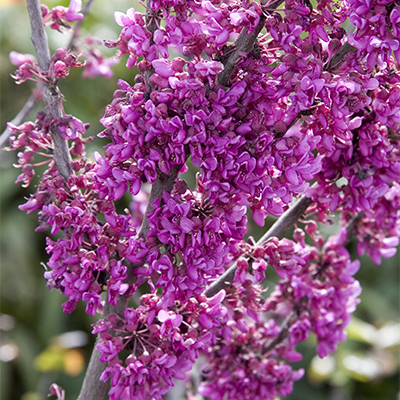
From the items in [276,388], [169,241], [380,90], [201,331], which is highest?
[380,90]

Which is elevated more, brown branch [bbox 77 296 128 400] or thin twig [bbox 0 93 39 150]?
thin twig [bbox 0 93 39 150]

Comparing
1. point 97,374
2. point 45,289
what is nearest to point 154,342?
point 97,374

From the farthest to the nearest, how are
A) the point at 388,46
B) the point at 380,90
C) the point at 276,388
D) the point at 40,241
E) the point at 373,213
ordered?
the point at 40,241 < the point at 276,388 < the point at 373,213 < the point at 380,90 < the point at 388,46

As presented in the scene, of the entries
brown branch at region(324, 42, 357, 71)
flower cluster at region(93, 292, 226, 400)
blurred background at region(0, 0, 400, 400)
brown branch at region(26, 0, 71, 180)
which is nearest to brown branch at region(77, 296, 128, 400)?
flower cluster at region(93, 292, 226, 400)

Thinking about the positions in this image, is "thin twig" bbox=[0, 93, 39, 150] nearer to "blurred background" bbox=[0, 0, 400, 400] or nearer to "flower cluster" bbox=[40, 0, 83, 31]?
"flower cluster" bbox=[40, 0, 83, 31]

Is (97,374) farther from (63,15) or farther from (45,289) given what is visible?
(45,289)

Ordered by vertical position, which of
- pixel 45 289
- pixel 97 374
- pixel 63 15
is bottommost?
pixel 45 289

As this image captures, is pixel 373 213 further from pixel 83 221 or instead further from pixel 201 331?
pixel 83 221

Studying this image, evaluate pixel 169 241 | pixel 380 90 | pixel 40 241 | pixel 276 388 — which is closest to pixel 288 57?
pixel 380 90
